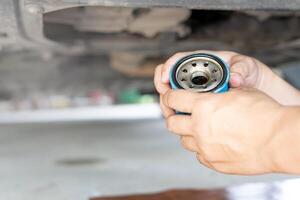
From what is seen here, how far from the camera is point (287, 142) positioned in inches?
18.0

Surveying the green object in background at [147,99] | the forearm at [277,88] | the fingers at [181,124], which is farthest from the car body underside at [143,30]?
the green object in background at [147,99]

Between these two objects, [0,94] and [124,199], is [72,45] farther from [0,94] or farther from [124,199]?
[0,94]

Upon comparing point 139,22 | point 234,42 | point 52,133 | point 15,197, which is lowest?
point 52,133

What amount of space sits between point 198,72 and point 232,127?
0.42 feet

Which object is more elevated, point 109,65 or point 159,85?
point 159,85

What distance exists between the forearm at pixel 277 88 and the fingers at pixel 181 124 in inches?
8.1

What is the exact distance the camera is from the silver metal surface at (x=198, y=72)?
22.6 inches

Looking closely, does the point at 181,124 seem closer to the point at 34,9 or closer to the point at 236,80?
the point at 236,80

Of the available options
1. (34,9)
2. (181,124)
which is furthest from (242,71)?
(34,9)

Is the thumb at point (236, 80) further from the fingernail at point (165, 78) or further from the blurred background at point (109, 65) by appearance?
the blurred background at point (109, 65)

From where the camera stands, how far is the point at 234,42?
5.30 ft

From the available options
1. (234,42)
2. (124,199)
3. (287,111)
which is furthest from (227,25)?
(287,111)

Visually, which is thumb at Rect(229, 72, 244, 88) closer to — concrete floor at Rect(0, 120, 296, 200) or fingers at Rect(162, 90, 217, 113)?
fingers at Rect(162, 90, 217, 113)

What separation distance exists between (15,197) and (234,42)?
1001 mm
